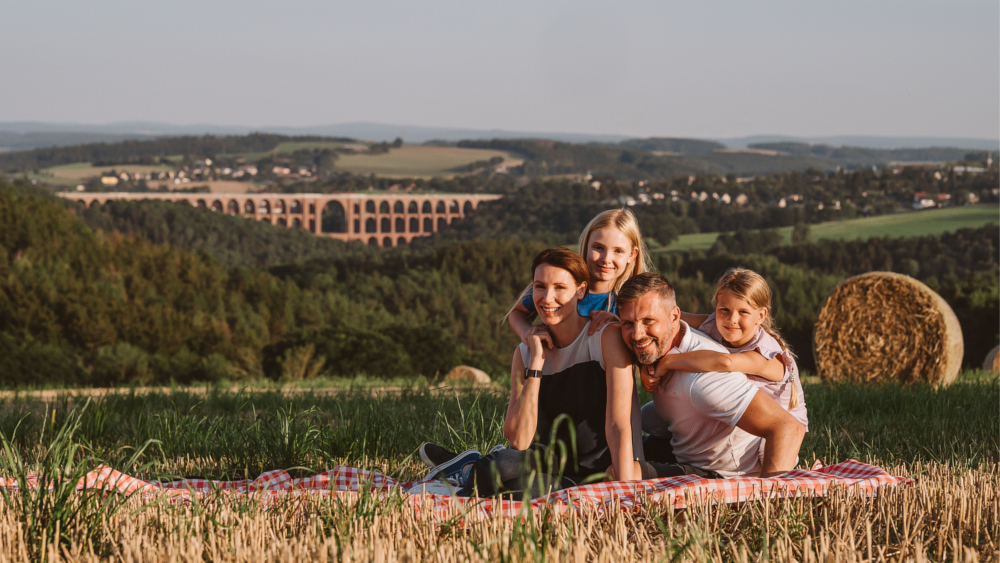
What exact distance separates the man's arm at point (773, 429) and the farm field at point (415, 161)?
12831 cm

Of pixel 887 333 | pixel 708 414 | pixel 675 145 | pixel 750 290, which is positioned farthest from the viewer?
pixel 675 145

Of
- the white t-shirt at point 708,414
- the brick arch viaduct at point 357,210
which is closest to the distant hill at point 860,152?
the brick arch viaduct at point 357,210

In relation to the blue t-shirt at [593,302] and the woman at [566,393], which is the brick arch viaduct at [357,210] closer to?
the blue t-shirt at [593,302]

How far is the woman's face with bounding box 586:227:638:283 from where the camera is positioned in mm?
4461

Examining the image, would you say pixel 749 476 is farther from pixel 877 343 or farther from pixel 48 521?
pixel 877 343

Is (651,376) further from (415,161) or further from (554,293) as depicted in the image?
(415,161)

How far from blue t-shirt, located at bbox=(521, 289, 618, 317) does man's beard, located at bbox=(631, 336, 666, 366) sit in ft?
1.93

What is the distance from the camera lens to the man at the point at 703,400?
3857 millimetres

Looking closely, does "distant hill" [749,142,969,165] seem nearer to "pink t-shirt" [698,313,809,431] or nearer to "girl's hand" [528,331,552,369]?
"pink t-shirt" [698,313,809,431]

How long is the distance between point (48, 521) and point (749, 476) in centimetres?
287

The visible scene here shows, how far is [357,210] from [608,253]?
10786 cm

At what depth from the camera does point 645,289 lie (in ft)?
12.6

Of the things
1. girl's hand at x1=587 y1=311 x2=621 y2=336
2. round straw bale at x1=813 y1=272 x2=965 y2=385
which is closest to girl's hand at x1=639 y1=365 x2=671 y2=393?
girl's hand at x1=587 y1=311 x2=621 y2=336

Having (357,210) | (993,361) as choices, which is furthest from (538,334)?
(357,210)
